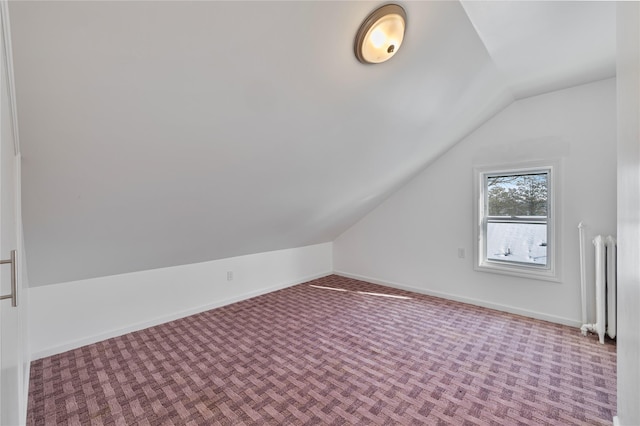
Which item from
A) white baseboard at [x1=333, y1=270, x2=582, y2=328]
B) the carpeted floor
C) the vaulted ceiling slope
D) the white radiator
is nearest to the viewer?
the vaulted ceiling slope

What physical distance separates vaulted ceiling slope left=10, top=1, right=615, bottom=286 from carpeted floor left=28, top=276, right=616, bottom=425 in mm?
858

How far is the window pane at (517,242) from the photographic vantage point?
124 inches

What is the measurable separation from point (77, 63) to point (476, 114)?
10.5ft

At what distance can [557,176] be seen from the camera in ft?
9.64

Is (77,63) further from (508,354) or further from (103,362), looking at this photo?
(508,354)

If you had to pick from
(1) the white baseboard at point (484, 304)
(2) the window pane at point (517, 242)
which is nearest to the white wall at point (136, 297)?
(1) the white baseboard at point (484, 304)

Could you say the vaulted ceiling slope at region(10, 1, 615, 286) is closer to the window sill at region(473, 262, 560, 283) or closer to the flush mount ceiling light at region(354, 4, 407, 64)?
the flush mount ceiling light at region(354, 4, 407, 64)

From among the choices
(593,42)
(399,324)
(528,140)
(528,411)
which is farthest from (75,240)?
(528,140)

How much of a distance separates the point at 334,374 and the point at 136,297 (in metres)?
2.06

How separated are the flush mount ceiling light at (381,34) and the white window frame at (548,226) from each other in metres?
2.28

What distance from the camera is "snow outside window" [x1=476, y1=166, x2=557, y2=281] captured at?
3059 millimetres

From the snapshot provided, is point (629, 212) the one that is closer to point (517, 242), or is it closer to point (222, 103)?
point (222, 103)

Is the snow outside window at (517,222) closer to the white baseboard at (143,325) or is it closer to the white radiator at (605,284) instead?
the white radiator at (605,284)

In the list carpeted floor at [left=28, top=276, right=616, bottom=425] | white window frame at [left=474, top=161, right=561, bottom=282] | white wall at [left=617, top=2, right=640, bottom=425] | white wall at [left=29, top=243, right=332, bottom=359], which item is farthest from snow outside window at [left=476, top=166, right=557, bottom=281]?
white wall at [left=29, top=243, right=332, bottom=359]
